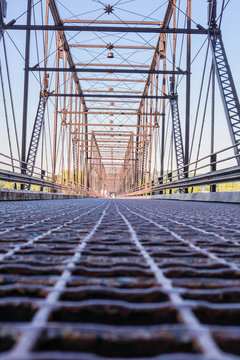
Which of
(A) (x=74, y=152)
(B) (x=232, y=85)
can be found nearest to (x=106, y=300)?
(B) (x=232, y=85)

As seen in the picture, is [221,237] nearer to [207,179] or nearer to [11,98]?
[207,179]

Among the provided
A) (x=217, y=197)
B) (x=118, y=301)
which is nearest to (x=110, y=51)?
(x=217, y=197)

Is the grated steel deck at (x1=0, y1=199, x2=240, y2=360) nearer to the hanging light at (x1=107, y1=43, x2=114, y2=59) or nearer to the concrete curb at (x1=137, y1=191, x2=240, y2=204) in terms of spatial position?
the concrete curb at (x1=137, y1=191, x2=240, y2=204)

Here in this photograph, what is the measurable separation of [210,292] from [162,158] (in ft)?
80.2

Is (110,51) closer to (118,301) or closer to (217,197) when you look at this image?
(217,197)

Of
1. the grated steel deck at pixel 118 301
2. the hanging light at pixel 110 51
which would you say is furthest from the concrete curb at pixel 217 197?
the hanging light at pixel 110 51

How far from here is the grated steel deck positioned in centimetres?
79

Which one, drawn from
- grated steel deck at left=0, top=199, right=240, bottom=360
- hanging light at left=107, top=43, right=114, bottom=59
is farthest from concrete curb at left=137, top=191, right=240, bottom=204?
hanging light at left=107, top=43, right=114, bottom=59

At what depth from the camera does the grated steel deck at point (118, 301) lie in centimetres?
79

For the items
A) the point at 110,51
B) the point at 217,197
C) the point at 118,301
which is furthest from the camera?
the point at 110,51

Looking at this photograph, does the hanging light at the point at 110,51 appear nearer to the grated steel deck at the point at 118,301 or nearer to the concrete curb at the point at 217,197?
the concrete curb at the point at 217,197

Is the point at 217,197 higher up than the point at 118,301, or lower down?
higher up

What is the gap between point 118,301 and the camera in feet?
3.52

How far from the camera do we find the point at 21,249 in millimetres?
1892
